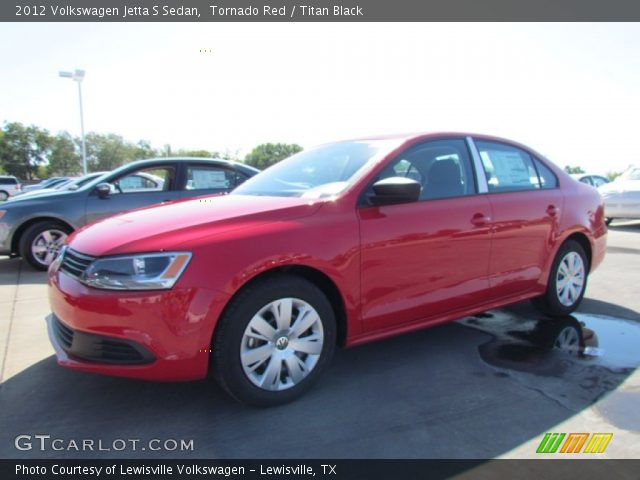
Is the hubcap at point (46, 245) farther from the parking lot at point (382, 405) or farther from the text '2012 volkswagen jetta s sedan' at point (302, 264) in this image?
the text '2012 volkswagen jetta s sedan' at point (302, 264)

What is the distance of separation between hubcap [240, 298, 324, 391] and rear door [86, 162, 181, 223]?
15.2ft

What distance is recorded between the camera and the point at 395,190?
9.18 ft

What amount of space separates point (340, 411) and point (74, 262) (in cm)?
174

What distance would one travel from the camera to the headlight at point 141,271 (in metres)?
2.34

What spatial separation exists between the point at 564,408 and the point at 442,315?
3.09 feet

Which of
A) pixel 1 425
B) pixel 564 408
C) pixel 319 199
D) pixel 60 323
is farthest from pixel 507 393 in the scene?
pixel 1 425

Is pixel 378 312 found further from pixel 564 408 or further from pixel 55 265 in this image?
pixel 55 265

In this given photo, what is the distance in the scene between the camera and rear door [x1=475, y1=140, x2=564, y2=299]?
3609 mm

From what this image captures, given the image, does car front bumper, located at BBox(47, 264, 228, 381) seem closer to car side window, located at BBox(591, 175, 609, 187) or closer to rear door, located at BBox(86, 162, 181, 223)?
rear door, located at BBox(86, 162, 181, 223)

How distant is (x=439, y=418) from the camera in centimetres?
258

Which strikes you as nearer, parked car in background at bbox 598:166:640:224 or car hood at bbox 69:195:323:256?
car hood at bbox 69:195:323:256

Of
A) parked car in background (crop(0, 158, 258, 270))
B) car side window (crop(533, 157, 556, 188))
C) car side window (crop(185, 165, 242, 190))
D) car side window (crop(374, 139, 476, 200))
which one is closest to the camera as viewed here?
car side window (crop(374, 139, 476, 200))

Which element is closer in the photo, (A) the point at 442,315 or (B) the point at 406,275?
(B) the point at 406,275

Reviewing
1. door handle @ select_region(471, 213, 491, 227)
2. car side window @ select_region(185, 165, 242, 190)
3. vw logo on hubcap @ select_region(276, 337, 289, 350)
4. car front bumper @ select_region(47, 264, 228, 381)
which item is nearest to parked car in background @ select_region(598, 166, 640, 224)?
car side window @ select_region(185, 165, 242, 190)
